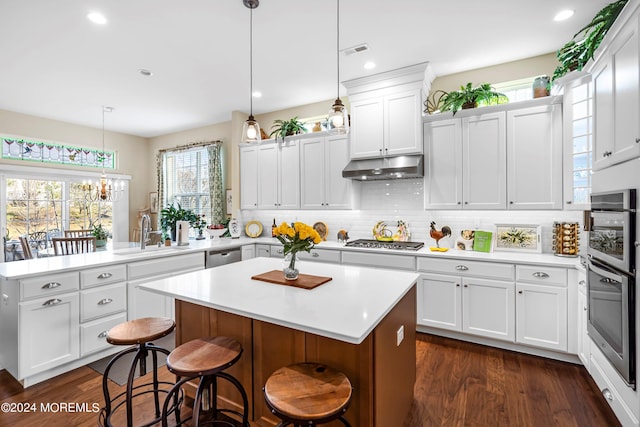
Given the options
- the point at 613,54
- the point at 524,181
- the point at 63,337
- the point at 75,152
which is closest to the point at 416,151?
the point at 524,181

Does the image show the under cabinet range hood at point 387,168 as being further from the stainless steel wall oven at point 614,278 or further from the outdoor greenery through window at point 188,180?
the outdoor greenery through window at point 188,180

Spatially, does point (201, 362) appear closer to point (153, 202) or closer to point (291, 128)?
point (291, 128)

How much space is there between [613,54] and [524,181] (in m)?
1.47

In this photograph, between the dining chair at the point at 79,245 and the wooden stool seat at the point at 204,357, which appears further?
the dining chair at the point at 79,245

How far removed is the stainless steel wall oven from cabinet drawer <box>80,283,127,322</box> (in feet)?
12.8

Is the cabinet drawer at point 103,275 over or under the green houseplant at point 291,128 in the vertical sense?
under

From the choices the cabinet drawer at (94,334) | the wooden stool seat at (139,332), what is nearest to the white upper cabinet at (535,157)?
the wooden stool seat at (139,332)

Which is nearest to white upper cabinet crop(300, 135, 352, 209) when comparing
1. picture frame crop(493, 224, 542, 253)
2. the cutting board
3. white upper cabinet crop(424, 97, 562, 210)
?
white upper cabinet crop(424, 97, 562, 210)

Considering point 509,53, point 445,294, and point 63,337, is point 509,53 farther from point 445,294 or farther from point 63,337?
point 63,337

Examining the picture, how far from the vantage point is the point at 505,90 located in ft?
11.7

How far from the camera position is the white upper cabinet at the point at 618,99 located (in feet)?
5.12

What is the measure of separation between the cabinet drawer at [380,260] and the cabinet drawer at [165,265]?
186 cm

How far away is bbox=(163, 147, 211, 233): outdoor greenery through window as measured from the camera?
5.98m

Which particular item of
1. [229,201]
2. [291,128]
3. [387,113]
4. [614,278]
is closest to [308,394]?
[614,278]
